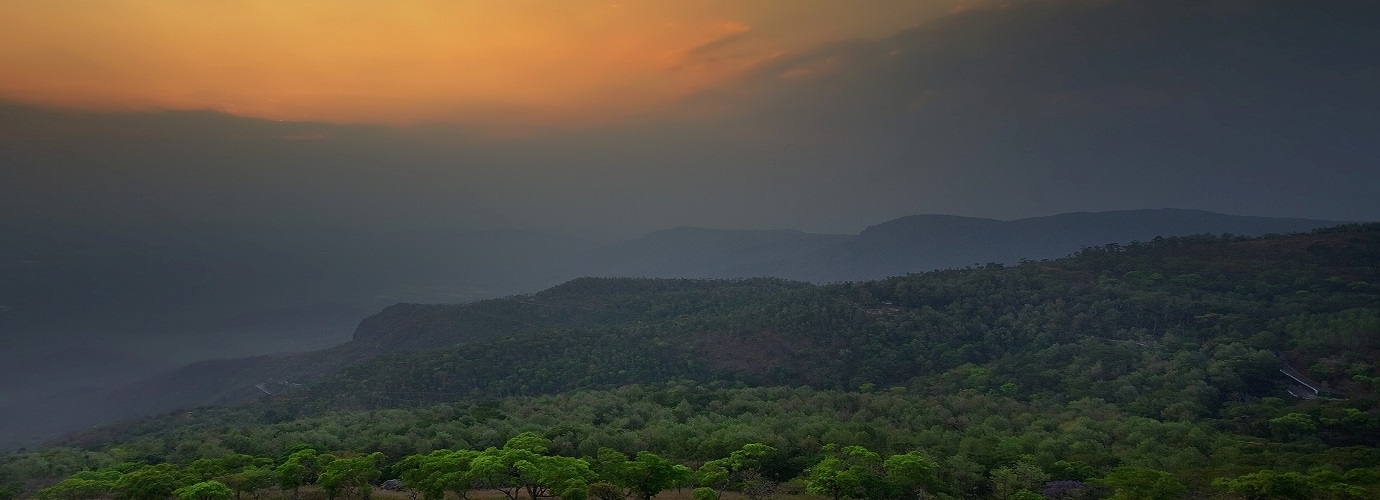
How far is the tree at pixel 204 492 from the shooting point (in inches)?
997

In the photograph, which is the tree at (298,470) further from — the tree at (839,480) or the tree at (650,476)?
the tree at (839,480)

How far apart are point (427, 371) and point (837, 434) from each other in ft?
236

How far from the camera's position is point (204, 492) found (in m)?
25.6

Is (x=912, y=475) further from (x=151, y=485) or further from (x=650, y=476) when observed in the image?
(x=151, y=485)

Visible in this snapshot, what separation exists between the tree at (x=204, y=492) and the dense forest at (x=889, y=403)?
0.10 metres

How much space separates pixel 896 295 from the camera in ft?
338

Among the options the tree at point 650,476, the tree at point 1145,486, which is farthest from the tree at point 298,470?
the tree at point 1145,486

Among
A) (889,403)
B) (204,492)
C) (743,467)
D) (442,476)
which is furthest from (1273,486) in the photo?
(204,492)

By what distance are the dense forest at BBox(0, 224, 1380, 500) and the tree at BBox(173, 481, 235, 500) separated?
0.10 metres

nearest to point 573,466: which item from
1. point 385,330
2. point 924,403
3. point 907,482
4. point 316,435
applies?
point 907,482

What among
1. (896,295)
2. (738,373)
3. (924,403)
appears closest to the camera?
(924,403)

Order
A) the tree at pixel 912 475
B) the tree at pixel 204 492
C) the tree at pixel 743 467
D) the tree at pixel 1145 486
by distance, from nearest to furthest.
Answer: the tree at pixel 204 492 < the tree at pixel 1145 486 < the tree at pixel 912 475 < the tree at pixel 743 467

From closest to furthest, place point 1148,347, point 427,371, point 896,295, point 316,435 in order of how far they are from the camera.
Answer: point 316,435 < point 1148,347 < point 427,371 < point 896,295

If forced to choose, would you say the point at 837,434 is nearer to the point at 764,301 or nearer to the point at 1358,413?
the point at 1358,413
